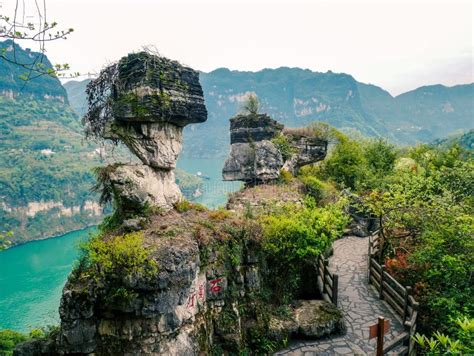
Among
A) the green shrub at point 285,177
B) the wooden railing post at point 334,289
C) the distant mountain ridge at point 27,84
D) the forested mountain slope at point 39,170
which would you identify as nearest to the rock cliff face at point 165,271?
the wooden railing post at point 334,289

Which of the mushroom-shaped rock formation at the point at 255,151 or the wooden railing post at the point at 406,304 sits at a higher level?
the mushroom-shaped rock formation at the point at 255,151

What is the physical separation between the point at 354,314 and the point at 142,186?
7.38 m

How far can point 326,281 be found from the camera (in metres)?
10.9

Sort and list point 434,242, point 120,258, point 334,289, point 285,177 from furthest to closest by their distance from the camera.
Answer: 1. point 285,177
2. point 334,289
3. point 434,242
4. point 120,258

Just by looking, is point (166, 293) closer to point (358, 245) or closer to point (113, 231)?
point (113, 231)

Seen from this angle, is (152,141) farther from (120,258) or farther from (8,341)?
(8,341)

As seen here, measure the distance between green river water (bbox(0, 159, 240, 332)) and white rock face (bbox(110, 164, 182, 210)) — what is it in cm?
1086

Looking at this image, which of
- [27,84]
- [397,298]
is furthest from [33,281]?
[27,84]

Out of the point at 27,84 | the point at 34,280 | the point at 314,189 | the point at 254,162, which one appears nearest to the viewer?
the point at 254,162

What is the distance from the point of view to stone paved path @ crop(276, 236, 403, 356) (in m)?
8.62

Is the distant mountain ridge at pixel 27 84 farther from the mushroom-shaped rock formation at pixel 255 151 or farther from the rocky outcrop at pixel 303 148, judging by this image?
the rocky outcrop at pixel 303 148

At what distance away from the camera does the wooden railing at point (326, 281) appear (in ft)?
32.9

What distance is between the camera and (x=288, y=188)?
A: 15.1 m

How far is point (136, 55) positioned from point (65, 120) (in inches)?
4451
